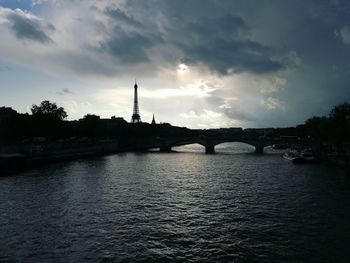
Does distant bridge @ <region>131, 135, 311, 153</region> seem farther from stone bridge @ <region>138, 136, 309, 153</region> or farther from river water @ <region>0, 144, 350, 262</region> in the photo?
river water @ <region>0, 144, 350, 262</region>

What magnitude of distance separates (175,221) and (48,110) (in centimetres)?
7292

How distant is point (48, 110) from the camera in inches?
3489

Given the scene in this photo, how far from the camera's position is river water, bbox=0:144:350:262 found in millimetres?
17531

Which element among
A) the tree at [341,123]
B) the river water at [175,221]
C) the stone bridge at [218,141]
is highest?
the tree at [341,123]

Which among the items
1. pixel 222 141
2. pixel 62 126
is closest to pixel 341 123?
pixel 222 141

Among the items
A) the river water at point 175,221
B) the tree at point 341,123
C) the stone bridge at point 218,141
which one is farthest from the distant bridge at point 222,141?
the river water at point 175,221

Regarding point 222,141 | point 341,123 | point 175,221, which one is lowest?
point 175,221

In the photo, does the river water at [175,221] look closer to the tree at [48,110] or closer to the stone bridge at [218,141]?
the tree at [48,110]

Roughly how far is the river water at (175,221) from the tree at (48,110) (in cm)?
4773

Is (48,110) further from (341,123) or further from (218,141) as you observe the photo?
(341,123)

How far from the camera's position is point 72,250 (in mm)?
17797

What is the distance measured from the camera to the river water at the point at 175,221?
1753 centimetres

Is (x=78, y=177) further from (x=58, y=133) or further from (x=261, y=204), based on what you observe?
(x=58, y=133)

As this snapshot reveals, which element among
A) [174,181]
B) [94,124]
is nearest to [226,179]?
[174,181]
